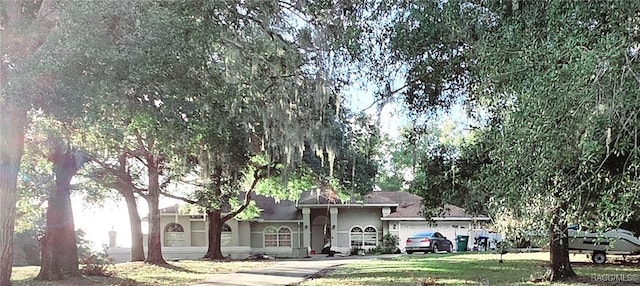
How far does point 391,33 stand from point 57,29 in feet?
15.8

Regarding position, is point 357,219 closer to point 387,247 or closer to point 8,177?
point 387,247

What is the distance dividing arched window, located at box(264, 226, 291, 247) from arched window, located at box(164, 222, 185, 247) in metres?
5.08

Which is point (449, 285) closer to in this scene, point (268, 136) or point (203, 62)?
point (268, 136)

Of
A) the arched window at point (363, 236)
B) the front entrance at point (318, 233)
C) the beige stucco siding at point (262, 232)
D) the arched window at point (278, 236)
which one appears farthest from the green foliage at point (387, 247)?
the arched window at point (278, 236)

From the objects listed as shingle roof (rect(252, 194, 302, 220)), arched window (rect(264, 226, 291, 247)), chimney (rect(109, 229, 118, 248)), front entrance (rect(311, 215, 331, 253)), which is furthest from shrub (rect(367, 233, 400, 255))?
chimney (rect(109, 229, 118, 248))

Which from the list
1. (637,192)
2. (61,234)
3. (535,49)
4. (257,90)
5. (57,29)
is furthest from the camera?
(61,234)

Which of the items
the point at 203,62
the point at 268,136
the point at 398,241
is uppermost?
the point at 203,62

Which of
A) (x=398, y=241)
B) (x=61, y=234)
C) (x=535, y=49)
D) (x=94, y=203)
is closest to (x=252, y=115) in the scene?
(x=61, y=234)

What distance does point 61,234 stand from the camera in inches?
620

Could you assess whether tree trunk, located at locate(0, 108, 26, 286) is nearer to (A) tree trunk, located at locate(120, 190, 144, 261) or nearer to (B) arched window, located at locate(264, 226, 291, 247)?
(A) tree trunk, located at locate(120, 190, 144, 261)

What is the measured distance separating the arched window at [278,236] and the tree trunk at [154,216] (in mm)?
12892

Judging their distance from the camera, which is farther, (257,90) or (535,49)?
(257,90)

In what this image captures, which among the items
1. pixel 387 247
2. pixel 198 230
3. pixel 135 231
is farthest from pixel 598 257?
pixel 198 230

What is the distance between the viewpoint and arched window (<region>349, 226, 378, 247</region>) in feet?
116
